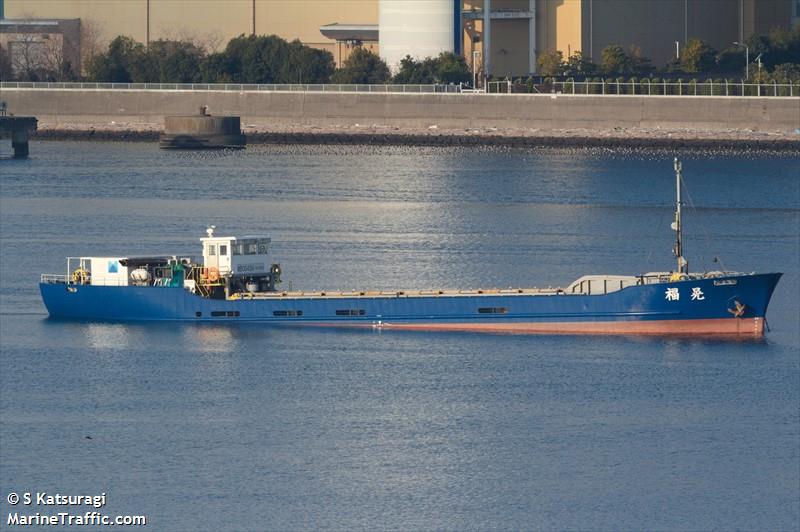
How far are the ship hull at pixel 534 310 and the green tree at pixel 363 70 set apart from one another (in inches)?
3388

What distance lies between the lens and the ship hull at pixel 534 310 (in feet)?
211

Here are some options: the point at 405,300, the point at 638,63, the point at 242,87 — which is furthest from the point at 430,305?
the point at 242,87

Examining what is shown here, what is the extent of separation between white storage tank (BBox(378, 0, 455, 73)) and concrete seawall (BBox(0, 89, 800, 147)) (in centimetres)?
544

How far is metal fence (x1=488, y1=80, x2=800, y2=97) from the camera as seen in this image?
144 m

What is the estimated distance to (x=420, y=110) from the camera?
150375mm

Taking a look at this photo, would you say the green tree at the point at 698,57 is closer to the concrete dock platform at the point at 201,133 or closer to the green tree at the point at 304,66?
the green tree at the point at 304,66

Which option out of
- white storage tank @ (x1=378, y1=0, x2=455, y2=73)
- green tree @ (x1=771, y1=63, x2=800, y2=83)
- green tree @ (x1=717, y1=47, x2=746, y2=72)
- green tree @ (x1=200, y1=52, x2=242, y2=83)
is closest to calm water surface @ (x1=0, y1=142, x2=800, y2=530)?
green tree @ (x1=771, y1=63, x2=800, y2=83)

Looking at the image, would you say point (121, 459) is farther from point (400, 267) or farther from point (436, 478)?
point (400, 267)

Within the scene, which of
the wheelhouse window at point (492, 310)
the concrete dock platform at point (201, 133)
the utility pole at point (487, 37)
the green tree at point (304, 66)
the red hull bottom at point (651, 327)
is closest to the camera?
the red hull bottom at point (651, 327)

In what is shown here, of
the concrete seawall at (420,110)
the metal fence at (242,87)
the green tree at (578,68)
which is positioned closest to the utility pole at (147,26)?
the metal fence at (242,87)

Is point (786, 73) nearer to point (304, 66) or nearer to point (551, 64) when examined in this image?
point (551, 64)

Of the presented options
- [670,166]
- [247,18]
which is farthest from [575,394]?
[247,18]

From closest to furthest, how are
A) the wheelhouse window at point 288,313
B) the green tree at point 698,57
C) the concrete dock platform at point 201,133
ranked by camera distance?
1. the wheelhouse window at point 288,313
2. the concrete dock platform at point 201,133
3. the green tree at point 698,57

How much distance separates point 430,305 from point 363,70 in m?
88.5
